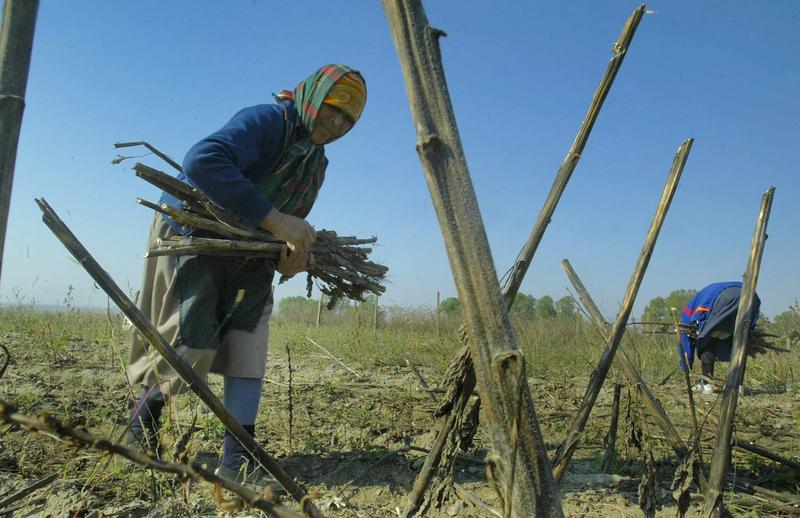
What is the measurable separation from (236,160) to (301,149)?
37cm

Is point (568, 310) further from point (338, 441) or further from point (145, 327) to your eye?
point (145, 327)

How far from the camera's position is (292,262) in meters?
2.48

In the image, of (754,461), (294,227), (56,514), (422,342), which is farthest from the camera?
(422,342)

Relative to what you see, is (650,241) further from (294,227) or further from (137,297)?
(137,297)

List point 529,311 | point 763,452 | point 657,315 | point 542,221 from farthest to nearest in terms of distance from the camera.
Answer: point 529,311, point 657,315, point 763,452, point 542,221

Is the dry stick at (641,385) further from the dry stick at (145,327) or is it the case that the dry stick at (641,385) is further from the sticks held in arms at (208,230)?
the sticks held in arms at (208,230)

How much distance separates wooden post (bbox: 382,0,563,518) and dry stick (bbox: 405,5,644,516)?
59 centimetres

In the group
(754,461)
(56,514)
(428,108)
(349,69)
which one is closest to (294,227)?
(349,69)

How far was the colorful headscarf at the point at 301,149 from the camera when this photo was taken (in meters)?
2.49

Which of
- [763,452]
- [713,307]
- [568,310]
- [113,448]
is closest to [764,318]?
[713,307]

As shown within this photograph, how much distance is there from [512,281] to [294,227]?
1.21 m

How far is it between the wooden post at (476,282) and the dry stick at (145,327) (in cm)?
78

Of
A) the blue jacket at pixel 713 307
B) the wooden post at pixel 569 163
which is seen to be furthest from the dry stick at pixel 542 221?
the blue jacket at pixel 713 307

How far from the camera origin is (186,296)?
248cm
